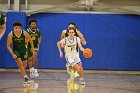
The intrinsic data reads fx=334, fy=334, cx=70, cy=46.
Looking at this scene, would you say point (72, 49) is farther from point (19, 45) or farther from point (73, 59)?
point (19, 45)

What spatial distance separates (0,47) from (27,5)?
8.02 feet

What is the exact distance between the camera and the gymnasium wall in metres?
15.6

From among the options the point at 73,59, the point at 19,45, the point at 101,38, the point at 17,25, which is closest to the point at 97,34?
the point at 101,38

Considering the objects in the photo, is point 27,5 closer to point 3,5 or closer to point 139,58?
point 3,5

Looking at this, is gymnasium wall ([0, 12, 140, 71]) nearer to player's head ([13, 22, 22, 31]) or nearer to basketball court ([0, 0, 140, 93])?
basketball court ([0, 0, 140, 93])

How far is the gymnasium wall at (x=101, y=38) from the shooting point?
51.3 ft

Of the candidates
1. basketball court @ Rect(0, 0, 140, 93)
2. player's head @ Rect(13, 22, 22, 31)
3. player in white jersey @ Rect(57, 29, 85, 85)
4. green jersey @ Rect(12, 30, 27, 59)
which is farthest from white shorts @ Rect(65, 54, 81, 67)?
basketball court @ Rect(0, 0, 140, 93)

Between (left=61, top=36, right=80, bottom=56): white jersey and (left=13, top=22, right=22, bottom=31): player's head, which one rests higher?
(left=13, top=22, right=22, bottom=31): player's head

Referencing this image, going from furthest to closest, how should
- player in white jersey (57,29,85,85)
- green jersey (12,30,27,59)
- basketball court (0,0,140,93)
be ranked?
basketball court (0,0,140,93), green jersey (12,30,27,59), player in white jersey (57,29,85,85)

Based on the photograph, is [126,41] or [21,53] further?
[126,41]

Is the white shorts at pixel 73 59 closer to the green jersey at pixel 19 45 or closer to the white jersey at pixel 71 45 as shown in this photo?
the white jersey at pixel 71 45

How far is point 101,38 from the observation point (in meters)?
15.6

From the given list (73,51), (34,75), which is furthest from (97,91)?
(34,75)

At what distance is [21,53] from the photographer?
9.84 meters
